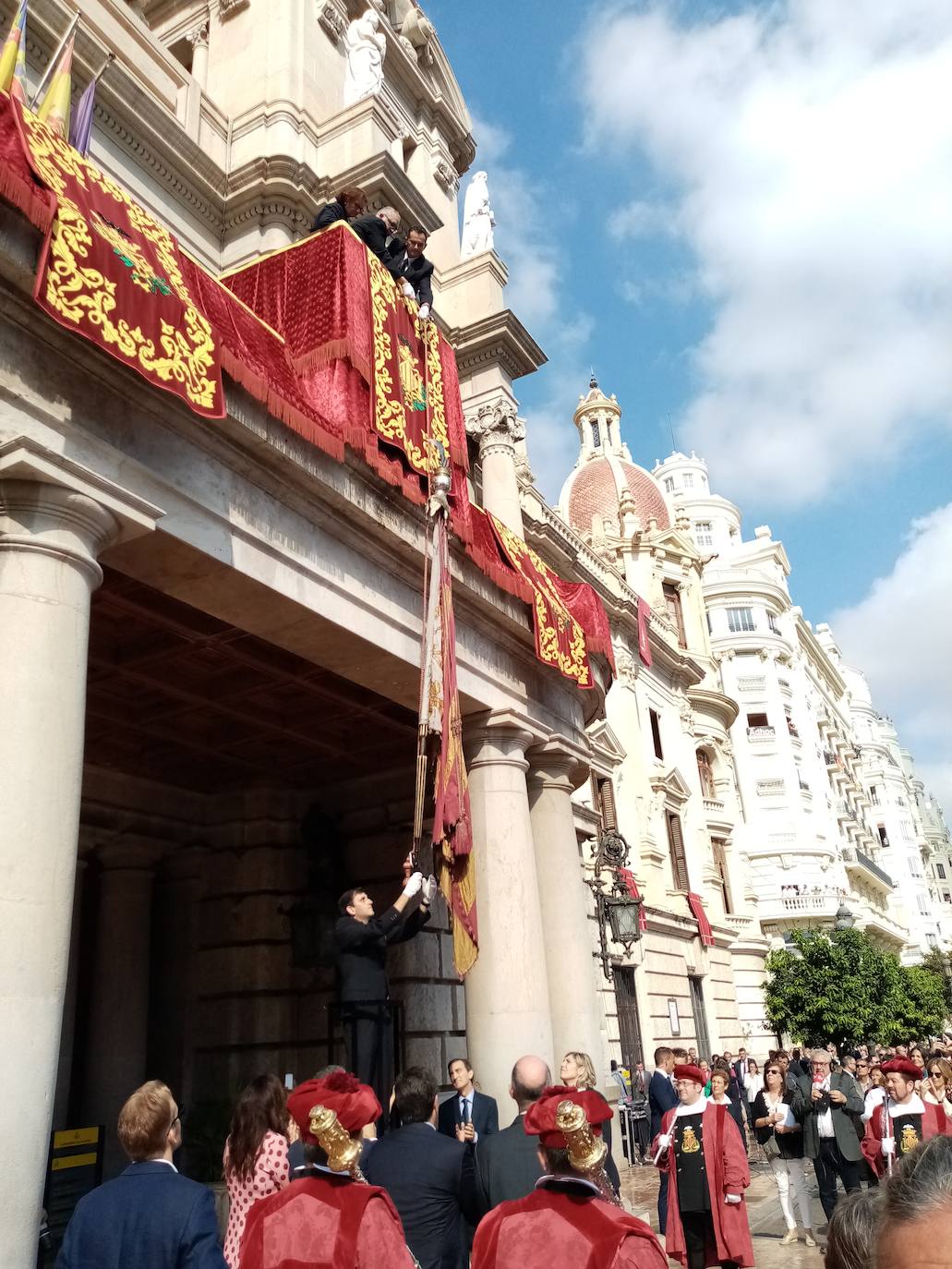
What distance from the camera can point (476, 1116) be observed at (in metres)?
7.16

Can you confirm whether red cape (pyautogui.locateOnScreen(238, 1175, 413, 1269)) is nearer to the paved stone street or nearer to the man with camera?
the paved stone street

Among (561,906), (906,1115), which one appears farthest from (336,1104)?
(561,906)

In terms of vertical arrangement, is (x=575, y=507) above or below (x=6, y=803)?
above

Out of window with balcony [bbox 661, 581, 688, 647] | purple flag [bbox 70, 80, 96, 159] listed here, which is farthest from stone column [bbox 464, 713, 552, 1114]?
window with balcony [bbox 661, 581, 688, 647]

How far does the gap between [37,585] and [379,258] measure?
6.72 m

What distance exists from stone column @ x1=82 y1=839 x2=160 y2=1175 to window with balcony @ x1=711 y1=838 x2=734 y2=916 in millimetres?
25672

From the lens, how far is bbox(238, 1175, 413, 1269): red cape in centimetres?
307

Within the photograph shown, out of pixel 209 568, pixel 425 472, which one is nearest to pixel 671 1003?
pixel 425 472

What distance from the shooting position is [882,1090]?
10383 millimetres

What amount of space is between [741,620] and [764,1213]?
50.0 meters

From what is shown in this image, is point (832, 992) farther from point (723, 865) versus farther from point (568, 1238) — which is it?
point (568, 1238)

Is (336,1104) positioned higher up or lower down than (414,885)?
lower down

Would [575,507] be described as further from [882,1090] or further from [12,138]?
[12,138]

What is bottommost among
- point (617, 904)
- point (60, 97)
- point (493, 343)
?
point (617, 904)
